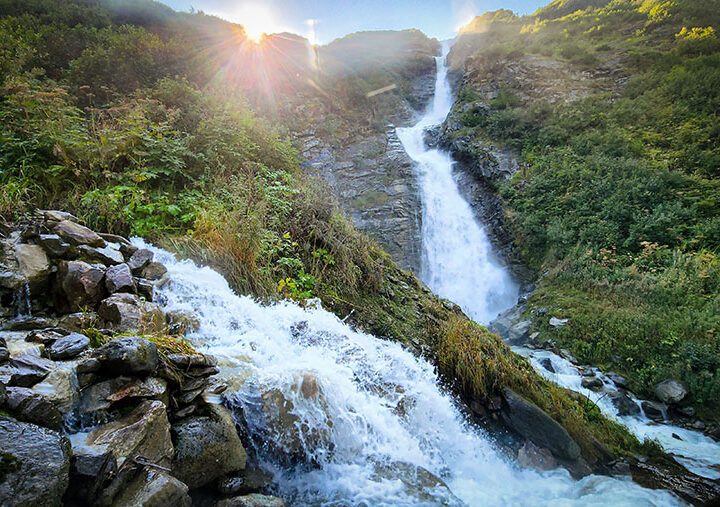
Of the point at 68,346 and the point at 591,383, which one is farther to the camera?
the point at 591,383

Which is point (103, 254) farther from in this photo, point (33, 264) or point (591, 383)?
point (591, 383)

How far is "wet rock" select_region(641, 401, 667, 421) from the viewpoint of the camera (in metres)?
5.54

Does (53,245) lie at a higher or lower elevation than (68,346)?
higher

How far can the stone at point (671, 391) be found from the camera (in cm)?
566

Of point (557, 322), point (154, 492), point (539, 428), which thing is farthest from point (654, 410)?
point (154, 492)

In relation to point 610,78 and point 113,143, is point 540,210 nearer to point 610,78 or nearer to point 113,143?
point 610,78

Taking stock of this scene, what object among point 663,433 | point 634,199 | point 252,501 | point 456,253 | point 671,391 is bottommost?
point 663,433

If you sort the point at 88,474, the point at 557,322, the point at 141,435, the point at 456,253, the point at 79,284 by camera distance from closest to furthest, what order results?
the point at 88,474, the point at 141,435, the point at 79,284, the point at 557,322, the point at 456,253

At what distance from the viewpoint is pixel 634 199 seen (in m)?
9.23

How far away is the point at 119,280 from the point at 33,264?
644 millimetres

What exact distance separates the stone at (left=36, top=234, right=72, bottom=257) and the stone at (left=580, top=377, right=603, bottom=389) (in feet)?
26.7

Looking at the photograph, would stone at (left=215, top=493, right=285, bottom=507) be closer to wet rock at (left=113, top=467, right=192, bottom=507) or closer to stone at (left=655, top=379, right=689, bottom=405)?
wet rock at (left=113, top=467, right=192, bottom=507)

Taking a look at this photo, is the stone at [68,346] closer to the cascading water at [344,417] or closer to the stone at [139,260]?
the cascading water at [344,417]

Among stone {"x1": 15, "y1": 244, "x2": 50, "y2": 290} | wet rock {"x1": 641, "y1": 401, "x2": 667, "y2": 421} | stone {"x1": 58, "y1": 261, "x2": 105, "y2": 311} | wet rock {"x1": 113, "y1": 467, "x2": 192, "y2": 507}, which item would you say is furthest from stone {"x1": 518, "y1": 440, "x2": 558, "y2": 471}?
stone {"x1": 15, "y1": 244, "x2": 50, "y2": 290}
